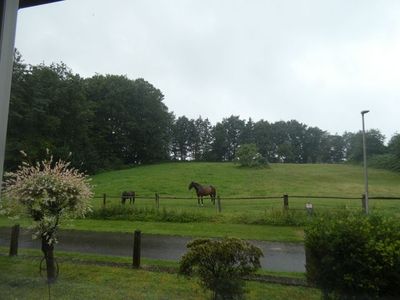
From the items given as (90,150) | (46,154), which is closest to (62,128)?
(90,150)

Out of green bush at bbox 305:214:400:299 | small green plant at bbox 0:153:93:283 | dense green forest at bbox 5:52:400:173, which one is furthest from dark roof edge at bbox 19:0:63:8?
green bush at bbox 305:214:400:299

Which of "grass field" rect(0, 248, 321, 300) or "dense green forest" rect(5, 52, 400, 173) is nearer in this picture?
"dense green forest" rect(5, 52, 400, 173)

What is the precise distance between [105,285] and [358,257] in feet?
10.6

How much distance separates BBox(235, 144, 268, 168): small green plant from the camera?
95.1 feet

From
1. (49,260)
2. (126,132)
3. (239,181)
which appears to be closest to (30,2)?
(49,260)

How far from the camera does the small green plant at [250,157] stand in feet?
95.1

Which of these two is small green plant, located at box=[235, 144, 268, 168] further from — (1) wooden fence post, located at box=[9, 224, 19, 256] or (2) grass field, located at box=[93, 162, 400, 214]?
(1) wooden fence post, located at box=[9, 224, 19, 256]

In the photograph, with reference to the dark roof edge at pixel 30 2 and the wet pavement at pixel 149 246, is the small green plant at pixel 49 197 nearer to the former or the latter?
the wet pavement at pixel 149 246

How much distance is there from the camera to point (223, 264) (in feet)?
12.2

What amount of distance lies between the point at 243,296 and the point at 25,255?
4503 millimetres

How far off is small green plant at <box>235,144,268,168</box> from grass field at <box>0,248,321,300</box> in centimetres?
2395

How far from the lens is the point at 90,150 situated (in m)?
8.41

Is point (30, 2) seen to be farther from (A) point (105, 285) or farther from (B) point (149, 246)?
(B) point (149, 246)

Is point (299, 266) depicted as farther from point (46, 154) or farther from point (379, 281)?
point (46, 154)
